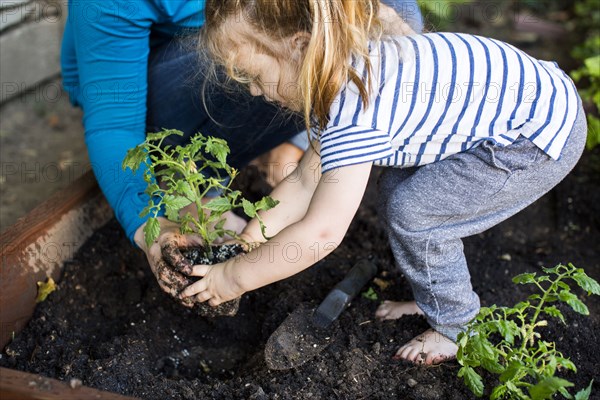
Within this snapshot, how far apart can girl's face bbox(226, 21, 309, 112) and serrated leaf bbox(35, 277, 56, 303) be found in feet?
3.11

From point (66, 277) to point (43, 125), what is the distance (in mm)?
1564

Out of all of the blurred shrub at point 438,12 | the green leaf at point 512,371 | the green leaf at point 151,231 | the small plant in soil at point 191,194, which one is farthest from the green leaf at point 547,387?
the blurred shrub at point 438,12

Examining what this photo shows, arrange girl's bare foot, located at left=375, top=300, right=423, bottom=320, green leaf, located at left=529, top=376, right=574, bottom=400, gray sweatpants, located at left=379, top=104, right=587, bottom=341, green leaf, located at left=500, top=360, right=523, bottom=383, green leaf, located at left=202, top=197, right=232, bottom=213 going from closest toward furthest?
green leaf, located at left=529, top=376, right=574, bottom=400
green leaf, located at left=500, top=360, right=523, bottom=383
green leaf, located at left=202, top=197, right=232, bottom=213
gray sweatpants, located at left=379, top=104, right=587, bottom=341
girl's bare foot, located at left=375, top=300, right=423, bottom=320

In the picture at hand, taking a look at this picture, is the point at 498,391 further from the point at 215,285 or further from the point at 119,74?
the point at 119,74

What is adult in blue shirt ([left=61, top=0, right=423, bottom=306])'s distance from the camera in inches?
86.6

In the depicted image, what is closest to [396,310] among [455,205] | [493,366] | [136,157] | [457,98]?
[455,205]

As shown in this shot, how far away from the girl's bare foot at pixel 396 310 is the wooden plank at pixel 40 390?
918 mm

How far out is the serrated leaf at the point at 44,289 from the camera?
2186mm

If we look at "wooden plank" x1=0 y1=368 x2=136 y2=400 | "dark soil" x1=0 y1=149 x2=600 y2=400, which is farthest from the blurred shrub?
"wooden plank" x1=0 y1=368 x2=136 y2=400

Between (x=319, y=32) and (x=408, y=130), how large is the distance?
15.5 inches

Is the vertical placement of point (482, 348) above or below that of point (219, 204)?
below

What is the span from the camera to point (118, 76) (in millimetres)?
2307

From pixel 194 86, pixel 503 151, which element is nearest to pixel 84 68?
pixel 194 86

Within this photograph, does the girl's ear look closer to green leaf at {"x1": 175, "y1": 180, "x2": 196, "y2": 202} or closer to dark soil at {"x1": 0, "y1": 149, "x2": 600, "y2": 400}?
green leaf at {"x1": 175, "y1": 180, "x2": 196, "y2": 202}
